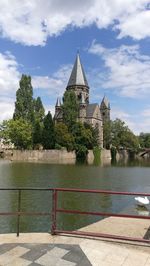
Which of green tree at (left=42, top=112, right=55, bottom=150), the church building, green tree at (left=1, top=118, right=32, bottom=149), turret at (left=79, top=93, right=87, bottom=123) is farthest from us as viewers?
the church building

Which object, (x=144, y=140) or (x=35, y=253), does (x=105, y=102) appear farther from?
(x=35, y=253)

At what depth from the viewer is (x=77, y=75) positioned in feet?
427

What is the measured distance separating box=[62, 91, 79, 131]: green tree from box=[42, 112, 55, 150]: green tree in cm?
895

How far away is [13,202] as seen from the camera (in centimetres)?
2180

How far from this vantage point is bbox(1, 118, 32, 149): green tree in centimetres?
8209

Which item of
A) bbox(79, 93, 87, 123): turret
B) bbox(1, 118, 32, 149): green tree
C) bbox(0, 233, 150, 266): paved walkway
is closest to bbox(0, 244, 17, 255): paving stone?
bbox(0, 233, 150, 266): paved walkway

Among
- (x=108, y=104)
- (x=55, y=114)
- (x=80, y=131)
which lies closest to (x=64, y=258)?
(x=80, y=131)

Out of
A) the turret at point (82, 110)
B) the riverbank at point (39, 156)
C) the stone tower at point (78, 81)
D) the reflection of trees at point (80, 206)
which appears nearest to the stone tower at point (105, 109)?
the stone tower at point (78, 81)

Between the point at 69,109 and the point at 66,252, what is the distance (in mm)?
87606

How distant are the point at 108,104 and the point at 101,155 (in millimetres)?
58678

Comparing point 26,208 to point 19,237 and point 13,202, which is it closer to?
point 13,202

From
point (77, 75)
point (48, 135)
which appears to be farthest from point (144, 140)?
point (48, 135)

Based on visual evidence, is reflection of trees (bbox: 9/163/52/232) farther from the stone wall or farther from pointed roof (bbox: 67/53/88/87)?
pointed roof (bbox: 67/53/88/87)

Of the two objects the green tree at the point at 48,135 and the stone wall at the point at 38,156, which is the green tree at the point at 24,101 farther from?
the stone wall at the point at 38,156
